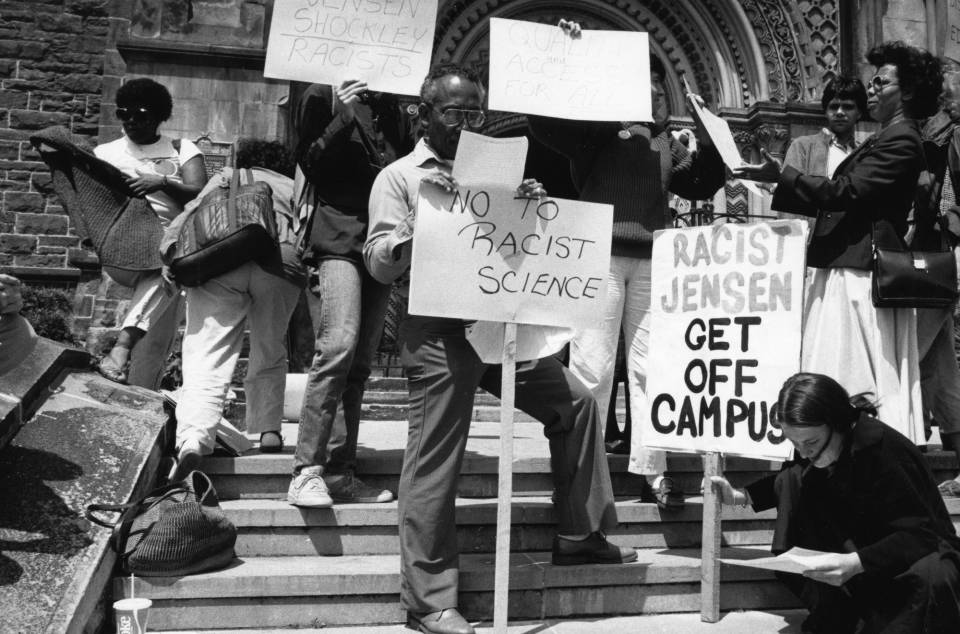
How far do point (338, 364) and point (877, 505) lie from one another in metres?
2.16

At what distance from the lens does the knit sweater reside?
4414 mm

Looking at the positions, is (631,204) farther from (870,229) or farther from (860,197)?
(870,229)

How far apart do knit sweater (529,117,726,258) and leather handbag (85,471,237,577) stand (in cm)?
210

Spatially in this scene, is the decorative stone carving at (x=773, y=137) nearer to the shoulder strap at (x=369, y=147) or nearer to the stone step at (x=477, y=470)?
the stone step at (x=477, y=470)

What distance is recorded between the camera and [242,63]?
31.3 ft

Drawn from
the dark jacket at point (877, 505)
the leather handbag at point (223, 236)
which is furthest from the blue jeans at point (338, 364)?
the dark jacket at point (877, 505)

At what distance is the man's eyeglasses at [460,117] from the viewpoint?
361 centimetres

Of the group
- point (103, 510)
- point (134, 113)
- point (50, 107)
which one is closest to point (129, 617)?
point (103, 510)

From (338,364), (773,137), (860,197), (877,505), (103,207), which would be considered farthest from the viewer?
(773,137)

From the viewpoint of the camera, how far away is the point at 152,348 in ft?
16.9

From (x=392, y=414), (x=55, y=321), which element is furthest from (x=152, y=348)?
(x=55, y=321)

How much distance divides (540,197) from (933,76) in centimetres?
235

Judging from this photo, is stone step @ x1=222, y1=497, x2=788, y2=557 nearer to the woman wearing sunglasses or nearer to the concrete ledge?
the concrete ledge

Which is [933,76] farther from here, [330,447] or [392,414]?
[392,414]
